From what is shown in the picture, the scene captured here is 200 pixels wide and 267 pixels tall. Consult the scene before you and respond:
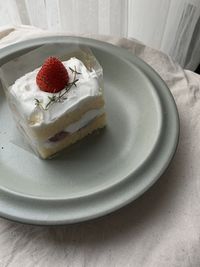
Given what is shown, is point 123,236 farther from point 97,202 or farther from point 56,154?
point 56,154

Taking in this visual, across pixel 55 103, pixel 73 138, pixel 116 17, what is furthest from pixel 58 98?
pixel 116 17

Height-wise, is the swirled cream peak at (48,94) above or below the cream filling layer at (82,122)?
above

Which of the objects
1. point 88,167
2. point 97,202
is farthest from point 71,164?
point 97,202

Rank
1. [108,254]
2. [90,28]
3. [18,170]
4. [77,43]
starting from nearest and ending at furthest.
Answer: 1. [108,254]
2. [18,170]
3. [77,43]
4. [90,28]

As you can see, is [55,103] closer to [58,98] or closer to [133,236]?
[58,98]

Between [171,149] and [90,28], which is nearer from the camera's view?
[171,149]

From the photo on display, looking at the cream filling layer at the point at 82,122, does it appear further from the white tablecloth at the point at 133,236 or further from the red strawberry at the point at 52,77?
the white tablecloth at the point at 133,236

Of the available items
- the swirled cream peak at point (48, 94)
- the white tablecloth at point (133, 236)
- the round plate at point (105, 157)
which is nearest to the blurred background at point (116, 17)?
the round plate at point (105, 157)
